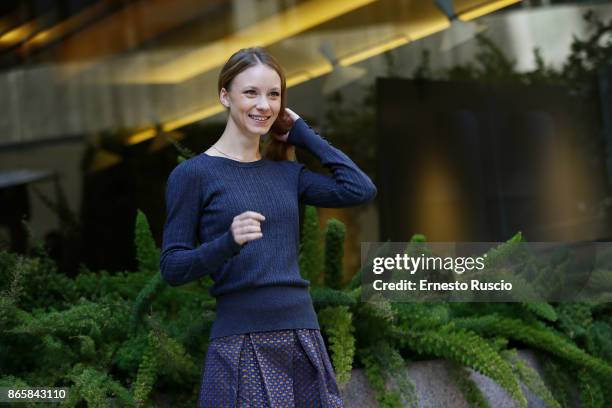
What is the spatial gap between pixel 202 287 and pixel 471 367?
2.97ft

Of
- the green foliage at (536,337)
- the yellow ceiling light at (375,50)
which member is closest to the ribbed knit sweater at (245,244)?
the green foliage at (536,337)

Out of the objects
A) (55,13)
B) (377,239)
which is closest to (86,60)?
(55,13)

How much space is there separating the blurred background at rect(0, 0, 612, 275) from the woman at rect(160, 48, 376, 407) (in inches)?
86.5

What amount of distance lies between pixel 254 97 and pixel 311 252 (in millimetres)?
1294

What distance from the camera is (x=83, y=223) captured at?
416 cm

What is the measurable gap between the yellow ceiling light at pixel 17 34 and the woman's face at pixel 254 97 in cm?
266

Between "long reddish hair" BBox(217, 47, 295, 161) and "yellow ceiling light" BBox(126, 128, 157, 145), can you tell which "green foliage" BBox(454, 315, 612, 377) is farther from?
"yellow ceiling light" BBox(126, 128, 157, 145)

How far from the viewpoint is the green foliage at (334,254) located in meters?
3.02

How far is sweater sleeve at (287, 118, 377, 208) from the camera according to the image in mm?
2014

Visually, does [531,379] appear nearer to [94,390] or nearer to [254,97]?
[94,390]

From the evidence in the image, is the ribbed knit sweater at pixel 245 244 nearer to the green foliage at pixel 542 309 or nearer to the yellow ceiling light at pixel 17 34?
the green foliage at pixel 542 309

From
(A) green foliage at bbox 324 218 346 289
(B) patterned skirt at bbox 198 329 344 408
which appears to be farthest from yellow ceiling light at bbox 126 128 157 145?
(B) patterned skirt at bbox 198 329 344 408

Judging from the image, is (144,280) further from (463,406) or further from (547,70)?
(547,70)

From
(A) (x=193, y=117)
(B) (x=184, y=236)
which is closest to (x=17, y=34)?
(A) (x=193, y=117)
